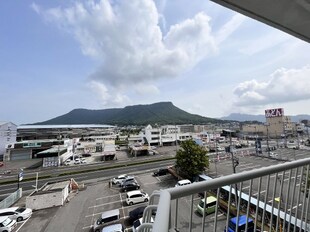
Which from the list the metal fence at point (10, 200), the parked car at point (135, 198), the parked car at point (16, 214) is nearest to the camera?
the parked car at point (16, 214)

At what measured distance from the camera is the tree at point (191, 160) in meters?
12.1

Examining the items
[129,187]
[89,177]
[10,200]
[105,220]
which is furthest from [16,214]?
[89,177]

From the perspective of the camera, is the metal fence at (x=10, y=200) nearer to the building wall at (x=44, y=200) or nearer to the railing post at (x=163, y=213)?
the building wall at (x=44, y=200)

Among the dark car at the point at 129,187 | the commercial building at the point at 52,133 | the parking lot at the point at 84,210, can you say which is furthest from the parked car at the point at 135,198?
the commercial building at the point at 52,133

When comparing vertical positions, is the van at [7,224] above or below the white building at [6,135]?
below

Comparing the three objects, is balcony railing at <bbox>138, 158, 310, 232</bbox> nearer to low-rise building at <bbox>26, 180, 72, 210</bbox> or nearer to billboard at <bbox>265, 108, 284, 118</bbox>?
low-rise building at <bbox>26, 180, 72, 210</bbox>

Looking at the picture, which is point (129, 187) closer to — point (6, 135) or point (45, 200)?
point (45, 200)

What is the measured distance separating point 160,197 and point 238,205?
0.63m

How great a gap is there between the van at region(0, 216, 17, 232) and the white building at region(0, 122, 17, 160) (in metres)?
19.8

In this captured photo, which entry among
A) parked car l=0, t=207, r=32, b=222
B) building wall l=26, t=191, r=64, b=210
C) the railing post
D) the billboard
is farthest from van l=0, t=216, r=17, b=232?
the billboard

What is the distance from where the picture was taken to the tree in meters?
12.1

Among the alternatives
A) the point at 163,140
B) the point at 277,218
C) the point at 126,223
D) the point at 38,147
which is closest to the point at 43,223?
the point at 126,223

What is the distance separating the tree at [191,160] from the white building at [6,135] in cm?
2343

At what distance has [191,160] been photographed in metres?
12.2
